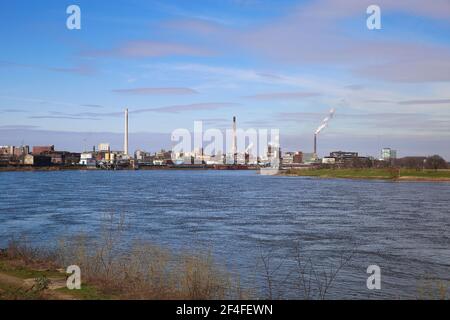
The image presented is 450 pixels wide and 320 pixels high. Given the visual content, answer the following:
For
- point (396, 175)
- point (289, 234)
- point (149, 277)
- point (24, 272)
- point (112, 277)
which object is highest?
point (396, 175)

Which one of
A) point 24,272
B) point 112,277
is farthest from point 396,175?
point 24,272

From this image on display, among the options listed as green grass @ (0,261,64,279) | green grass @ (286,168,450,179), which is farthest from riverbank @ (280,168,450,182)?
green grass @ (0,261,64,279)

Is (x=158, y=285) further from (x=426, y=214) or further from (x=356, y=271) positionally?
(x=426, y=214)

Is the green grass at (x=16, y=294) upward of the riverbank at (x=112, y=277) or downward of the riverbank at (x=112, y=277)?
upward

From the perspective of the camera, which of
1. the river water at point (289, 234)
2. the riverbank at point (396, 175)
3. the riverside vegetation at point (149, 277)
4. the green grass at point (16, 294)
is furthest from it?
the riverbank at point (396, 175)

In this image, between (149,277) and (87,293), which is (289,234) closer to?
(149,277)

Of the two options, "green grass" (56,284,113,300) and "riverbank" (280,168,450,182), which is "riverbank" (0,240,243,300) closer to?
"green grass" (56,284,113,300)

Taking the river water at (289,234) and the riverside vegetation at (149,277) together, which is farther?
the river water at (289,234)

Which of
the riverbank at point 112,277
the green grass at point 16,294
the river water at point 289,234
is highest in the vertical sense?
the green grass at point 16,294

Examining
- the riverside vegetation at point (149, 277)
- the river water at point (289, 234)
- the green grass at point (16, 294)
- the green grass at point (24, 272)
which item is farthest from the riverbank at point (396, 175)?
the green grass at point (16, 294)

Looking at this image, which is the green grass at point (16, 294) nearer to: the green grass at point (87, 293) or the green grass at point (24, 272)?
the green grass at point (87, 293)
